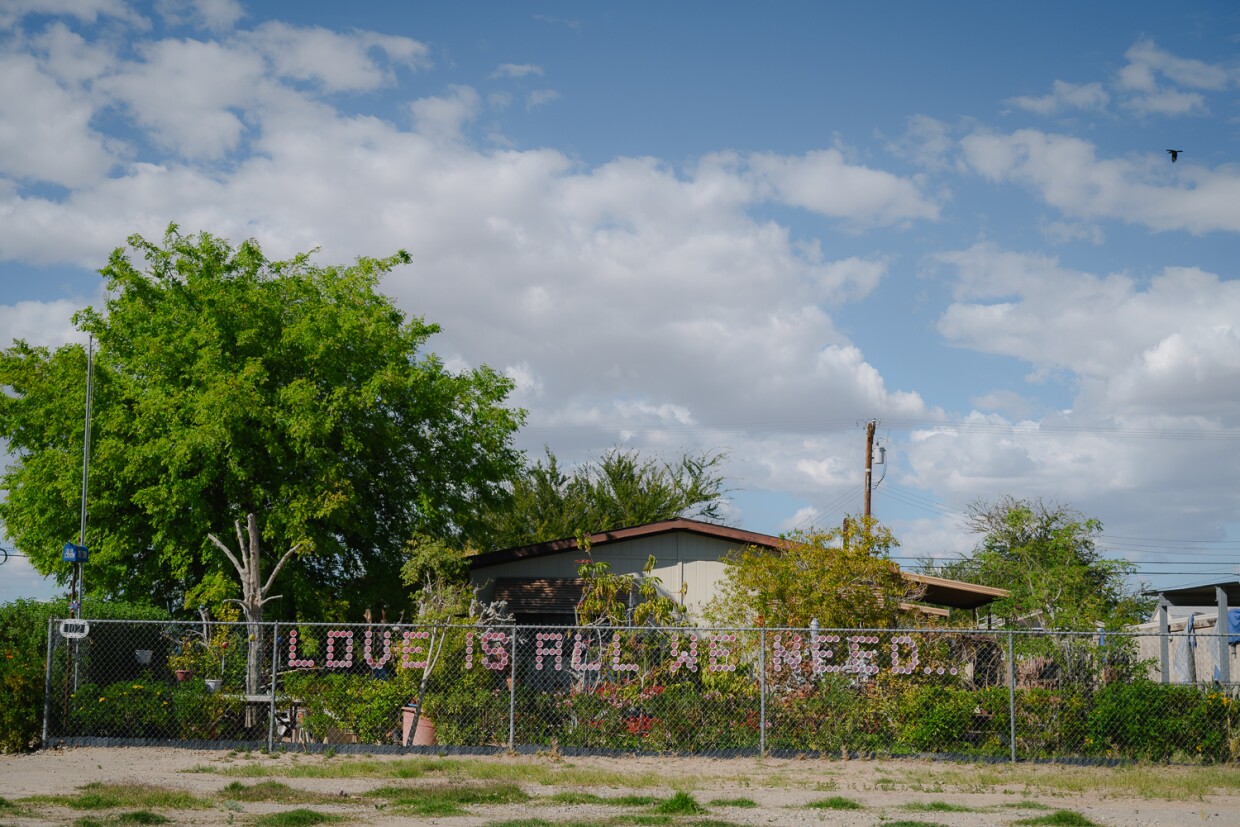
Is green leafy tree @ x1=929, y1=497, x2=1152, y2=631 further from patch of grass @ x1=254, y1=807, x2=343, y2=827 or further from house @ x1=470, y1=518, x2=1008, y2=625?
patch of grass @ x1=254, y1=807, x2=343, y2=827

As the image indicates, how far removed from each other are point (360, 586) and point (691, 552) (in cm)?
756

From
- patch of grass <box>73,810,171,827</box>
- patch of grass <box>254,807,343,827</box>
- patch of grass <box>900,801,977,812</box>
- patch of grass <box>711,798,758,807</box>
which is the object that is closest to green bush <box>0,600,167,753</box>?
patch of grass <box>73,810,171,827</box>

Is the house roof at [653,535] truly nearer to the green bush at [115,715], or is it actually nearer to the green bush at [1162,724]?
the green bush at [1162,724]

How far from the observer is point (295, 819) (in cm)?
1022

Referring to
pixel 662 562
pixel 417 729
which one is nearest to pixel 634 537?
pixel 662 562

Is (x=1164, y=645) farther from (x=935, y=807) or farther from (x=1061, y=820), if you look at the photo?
(x=1061, y=820)

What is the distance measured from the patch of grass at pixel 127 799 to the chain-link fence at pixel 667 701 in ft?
12.5

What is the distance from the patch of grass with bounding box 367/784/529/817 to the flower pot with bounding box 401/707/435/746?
12.9 ft

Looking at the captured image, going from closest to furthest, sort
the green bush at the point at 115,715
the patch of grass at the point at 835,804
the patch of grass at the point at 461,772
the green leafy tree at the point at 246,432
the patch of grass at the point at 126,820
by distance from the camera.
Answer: the patch of grass at the point at 126,820, the patch of grass at the point at 835,804, the patch of grass at the point at 461,772, the green bush at the point at 115,715, the green leafy tree at the point at 246,432

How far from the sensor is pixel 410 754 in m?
15.3

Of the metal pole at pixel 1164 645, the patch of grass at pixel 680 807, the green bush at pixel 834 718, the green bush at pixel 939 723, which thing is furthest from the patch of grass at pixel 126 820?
the metal pole at pixel 1164 645

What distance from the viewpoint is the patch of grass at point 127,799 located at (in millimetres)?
10906

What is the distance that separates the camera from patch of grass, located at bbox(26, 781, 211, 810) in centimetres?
1091

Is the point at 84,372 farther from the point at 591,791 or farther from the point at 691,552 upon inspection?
the point at 591,791
